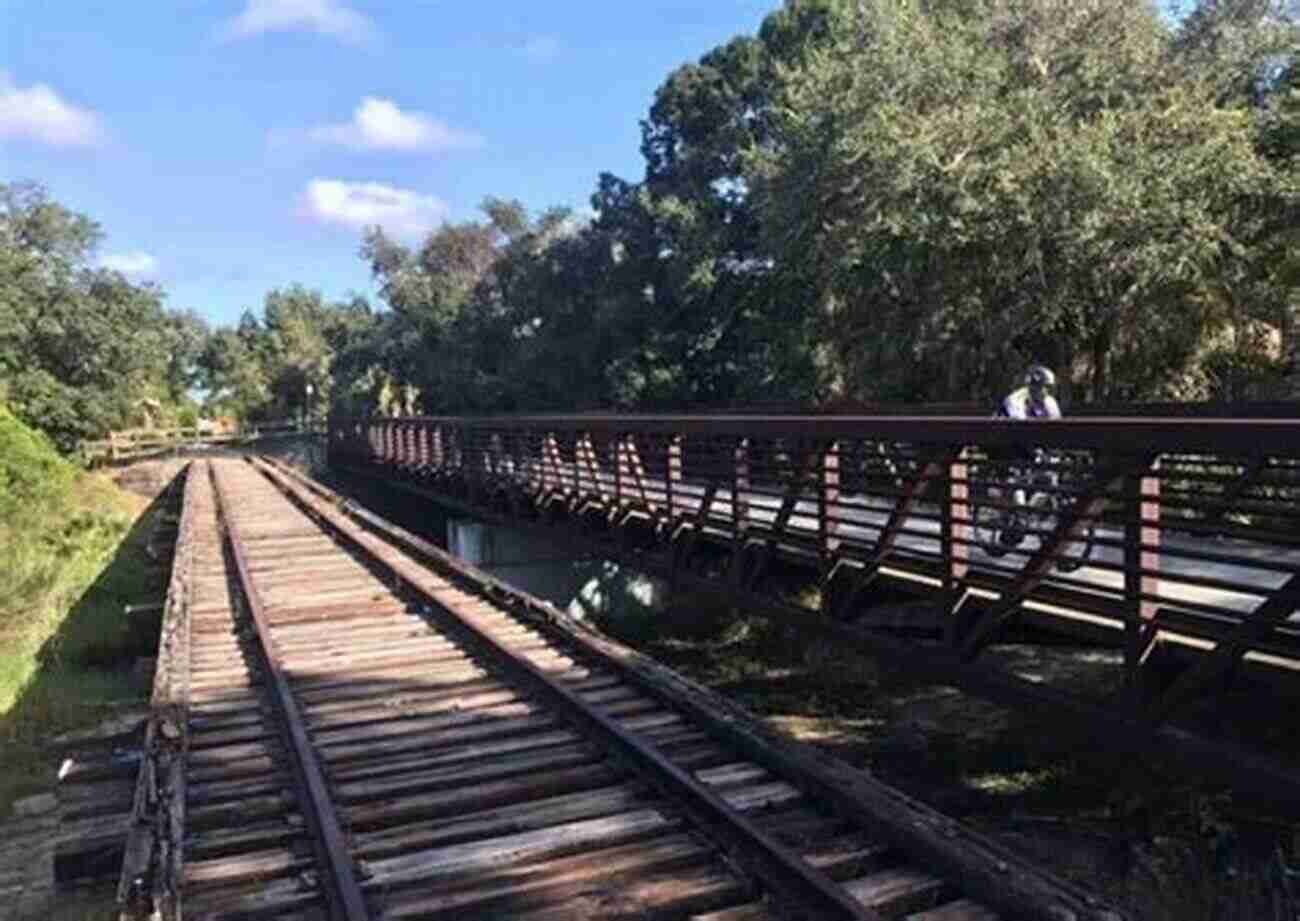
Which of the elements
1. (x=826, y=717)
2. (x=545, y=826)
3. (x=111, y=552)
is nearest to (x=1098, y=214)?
(x=826, y=717)

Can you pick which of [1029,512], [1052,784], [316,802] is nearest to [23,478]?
[1052,784]

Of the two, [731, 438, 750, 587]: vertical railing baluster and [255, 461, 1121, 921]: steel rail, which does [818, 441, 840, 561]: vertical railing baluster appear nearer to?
[731, 438, 750, 587]: vertical railing baluster

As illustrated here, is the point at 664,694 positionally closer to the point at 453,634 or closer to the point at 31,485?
the point at 453,634

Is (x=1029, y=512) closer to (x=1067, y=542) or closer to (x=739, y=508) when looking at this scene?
(x=1067, y=542)

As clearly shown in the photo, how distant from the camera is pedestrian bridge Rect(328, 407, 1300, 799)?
18.7ft

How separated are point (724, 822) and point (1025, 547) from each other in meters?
5.12

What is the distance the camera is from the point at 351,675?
8539 mm

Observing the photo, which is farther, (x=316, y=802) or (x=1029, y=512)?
(x=1029, y=512)

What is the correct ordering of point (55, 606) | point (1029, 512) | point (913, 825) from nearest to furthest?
1. point (913, 825)
2. point (1029, 512)
3. point (55, 606)

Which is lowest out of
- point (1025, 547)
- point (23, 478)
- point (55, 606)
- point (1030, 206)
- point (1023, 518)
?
point (55, 606)

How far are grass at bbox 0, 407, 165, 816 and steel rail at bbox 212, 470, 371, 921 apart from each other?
3.21m

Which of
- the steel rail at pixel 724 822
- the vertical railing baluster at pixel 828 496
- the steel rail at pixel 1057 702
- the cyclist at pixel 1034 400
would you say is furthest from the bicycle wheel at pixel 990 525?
the steel rail at pixel 724 822

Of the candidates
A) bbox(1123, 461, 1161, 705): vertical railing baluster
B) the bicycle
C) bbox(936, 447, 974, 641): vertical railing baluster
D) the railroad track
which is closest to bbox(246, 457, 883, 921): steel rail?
the railroad track

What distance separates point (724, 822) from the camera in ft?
16.9
